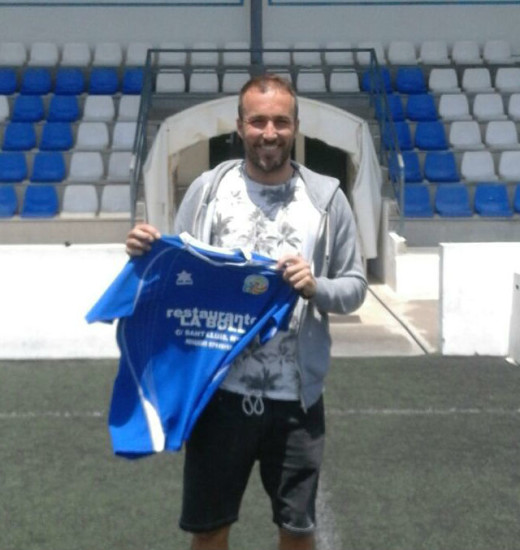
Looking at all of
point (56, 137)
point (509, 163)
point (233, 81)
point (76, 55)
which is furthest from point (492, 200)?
point (76, 55)

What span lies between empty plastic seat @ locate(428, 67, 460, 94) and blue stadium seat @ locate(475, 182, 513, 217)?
2.06 m

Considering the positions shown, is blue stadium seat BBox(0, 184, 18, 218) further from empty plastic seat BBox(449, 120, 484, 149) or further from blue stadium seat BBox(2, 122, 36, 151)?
empty plastic seat BBox(449, 120, 484, 149)

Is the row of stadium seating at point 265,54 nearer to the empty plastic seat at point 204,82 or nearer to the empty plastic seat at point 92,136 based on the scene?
the empty plastic seat at point 204,82

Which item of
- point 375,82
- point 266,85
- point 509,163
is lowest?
point 509,163

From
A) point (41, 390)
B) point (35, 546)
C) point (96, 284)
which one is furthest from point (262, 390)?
point (96, 284)

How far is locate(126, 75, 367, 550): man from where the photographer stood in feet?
9.63

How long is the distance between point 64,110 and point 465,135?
15.8 ft

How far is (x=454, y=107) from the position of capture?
14.0 m

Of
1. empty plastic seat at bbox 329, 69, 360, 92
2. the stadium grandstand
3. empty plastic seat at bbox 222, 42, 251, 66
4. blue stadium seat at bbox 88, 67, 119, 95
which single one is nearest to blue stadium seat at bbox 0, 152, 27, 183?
the stadium grandstand

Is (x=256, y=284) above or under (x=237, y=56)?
under

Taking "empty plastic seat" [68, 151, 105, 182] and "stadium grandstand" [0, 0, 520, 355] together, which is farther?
"empty plastic seat" [68, 151, 105, 182]

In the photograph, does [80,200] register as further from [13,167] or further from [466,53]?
[466,53]

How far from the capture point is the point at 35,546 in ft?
13.8

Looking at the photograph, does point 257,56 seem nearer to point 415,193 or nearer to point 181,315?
point 415,193
